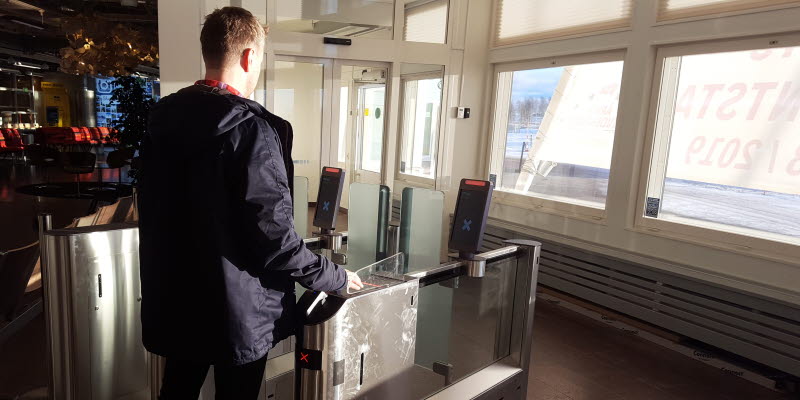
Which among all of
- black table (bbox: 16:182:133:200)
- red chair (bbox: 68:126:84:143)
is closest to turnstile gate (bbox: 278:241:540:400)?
black table (bbox: 16:182:133:200)

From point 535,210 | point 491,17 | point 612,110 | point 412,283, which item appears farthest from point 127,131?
point 412,283

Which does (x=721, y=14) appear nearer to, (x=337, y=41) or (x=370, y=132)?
(x=337, y=41)

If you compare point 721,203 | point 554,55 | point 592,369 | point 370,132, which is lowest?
point 592,369

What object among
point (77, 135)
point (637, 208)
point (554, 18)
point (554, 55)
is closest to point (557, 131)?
point (554, 55)

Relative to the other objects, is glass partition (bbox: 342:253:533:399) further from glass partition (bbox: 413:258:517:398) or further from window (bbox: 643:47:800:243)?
window (bbox: 643:47:800:243)

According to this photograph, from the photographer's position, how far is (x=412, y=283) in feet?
5.67

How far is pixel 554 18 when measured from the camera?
15.1 feet

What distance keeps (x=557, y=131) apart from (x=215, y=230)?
4118 millimetres

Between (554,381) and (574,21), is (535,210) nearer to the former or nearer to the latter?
(574,21)

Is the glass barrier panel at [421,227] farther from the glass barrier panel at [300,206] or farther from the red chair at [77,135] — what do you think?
the red chair at [77,135]

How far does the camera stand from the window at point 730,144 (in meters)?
3.24

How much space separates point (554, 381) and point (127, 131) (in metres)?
5.91

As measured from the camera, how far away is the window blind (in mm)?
5312

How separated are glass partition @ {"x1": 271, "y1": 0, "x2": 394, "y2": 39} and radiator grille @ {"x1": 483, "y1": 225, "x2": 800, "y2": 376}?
2513 millimetres
